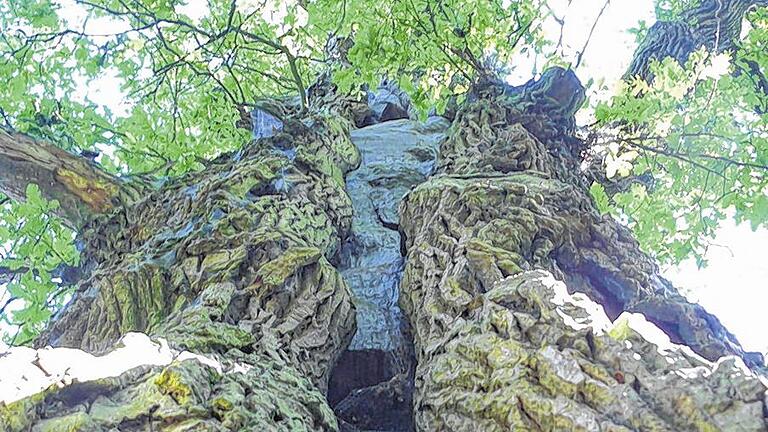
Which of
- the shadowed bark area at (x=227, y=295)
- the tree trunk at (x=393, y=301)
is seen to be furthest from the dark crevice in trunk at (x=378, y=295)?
the shadowed bark area at (x=227, y=295)

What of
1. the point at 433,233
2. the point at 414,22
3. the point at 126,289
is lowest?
the point at 126,289

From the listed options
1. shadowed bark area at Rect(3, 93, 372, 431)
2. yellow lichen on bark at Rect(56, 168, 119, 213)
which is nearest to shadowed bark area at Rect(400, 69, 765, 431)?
shadowed bark area at Rect(3, 93, 372, 431)

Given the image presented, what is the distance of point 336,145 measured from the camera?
4832 millimetres

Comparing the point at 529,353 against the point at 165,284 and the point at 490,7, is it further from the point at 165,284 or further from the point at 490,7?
→ the point at 490,7

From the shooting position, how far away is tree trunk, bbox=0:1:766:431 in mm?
1780

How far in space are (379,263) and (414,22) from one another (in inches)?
81.8

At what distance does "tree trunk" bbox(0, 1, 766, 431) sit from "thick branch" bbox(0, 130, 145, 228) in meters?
0.03

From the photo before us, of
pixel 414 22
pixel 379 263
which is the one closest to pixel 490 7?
pixel 414 22

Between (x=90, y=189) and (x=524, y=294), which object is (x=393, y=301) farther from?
(x=90, y=189)

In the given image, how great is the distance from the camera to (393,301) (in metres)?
3.44

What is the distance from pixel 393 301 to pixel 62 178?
2124 millimetres

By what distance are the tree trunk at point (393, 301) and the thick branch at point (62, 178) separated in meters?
0.03

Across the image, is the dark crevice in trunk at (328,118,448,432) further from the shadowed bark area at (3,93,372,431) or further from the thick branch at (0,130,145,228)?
the thick branch at (0,130,145,228)

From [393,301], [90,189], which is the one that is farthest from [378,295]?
[90,189]
